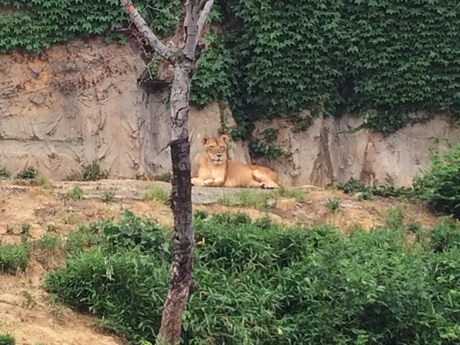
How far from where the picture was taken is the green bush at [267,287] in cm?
853

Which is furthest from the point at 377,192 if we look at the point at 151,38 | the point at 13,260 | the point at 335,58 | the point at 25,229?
the point at 151,38

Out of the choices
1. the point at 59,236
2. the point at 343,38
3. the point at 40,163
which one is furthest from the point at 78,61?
the point at 59,236

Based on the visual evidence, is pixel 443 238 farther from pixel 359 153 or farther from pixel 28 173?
pixel 28 173

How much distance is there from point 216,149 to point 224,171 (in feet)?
1.28

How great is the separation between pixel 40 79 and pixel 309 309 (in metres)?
7.92

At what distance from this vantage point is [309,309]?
29.7 ft

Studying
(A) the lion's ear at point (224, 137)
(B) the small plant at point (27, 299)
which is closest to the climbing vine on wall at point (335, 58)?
(A) the lion's ear at point (224, 137)

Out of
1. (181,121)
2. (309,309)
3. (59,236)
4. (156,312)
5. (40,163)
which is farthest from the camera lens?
(40,163)

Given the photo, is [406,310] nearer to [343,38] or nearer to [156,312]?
[156,312]

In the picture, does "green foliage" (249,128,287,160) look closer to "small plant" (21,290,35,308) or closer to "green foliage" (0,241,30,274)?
"green foliage" (0,241,30,274)

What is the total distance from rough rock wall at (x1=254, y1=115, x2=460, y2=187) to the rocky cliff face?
2 cm

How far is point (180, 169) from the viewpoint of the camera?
7.48 metres

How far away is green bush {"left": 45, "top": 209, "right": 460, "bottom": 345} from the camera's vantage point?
28.0 ft

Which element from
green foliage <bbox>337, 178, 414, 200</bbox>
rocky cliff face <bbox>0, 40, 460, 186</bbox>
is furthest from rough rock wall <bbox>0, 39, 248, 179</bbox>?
green foliage <bbox>337, 178, 414, 200</bbox>
